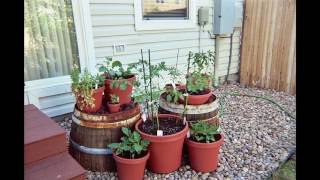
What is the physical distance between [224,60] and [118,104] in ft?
10.7

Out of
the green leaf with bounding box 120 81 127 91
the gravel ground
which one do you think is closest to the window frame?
the gravel ground

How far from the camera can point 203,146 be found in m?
2.08

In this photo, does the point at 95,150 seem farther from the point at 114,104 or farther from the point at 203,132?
the point at 203,132

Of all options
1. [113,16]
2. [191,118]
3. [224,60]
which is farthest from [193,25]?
[191,118]

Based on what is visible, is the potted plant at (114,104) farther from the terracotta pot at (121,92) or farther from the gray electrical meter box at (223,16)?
the gray electrical meter box at (223,16)

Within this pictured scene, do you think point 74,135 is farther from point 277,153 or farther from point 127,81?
point 277,153

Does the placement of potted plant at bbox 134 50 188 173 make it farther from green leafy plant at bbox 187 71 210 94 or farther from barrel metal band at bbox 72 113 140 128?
green leafy plant at bbox 187 71 210 94

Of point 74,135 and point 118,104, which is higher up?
point 118,104

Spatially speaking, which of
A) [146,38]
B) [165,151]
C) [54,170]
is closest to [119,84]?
[165,151]

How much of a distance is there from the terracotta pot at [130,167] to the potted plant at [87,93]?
0.45m

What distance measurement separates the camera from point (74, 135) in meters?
2.14

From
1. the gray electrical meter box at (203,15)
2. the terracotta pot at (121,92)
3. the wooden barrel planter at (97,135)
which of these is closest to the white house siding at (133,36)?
the gray electrical meter box at (203,15)

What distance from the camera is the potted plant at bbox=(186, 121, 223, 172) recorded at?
2.09 metres

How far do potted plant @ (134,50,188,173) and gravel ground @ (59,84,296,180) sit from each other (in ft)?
0.37
